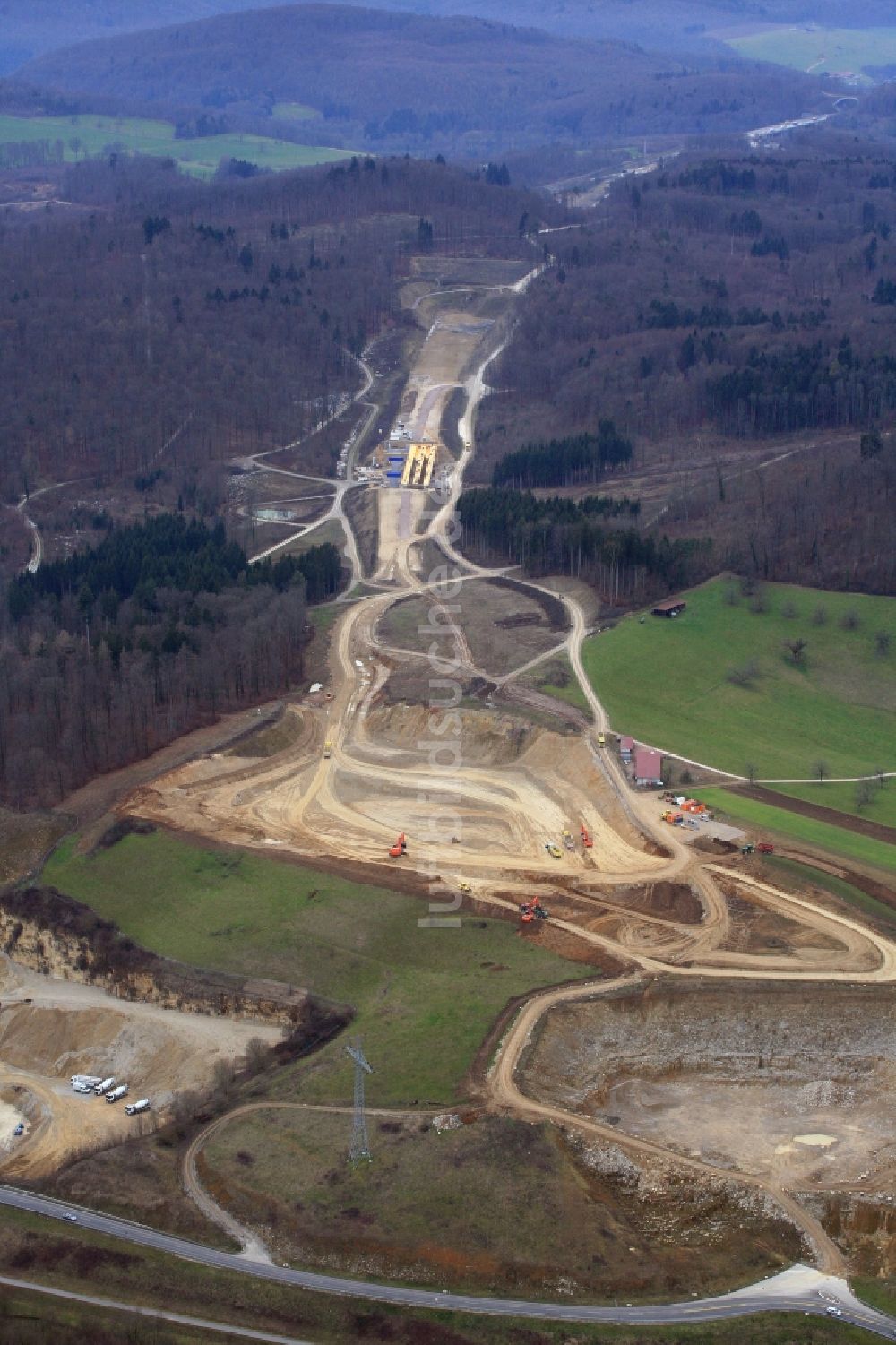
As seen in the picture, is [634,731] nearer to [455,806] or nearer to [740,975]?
[455,806]

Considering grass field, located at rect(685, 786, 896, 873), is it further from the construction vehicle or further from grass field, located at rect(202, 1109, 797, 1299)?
grass field, located at rect(202, 1109, 797, 1299)

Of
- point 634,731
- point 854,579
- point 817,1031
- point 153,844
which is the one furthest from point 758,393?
point 817,1031

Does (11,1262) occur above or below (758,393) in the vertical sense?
below

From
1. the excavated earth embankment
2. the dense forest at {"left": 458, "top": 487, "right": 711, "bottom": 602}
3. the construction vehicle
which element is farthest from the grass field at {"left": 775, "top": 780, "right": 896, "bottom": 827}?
the dense forest at {"left": 458, "top": 487, "right": 711, "bottom": 602}

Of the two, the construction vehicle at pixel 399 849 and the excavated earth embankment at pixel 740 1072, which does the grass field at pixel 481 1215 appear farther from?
the construction vehicle at pixel 399 849

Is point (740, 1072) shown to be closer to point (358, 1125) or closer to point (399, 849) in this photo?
point (358, 1125)

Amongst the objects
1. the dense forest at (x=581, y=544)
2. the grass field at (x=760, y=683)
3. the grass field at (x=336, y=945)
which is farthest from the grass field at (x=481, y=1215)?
the dense forest at (x=581, y=544)
